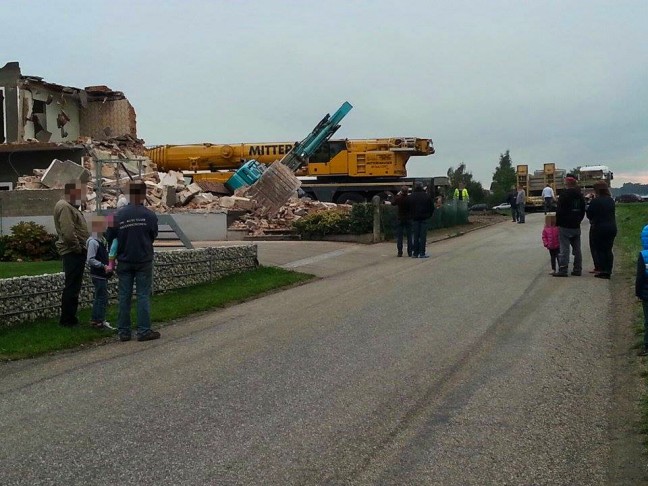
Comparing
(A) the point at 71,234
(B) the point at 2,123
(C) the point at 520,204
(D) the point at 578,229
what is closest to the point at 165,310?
(A) the point at 71,234

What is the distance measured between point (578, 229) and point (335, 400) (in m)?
9.54

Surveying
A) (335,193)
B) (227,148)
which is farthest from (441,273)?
(227,148)

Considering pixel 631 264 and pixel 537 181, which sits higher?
pixel 537 181

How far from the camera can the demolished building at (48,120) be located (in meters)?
32.7

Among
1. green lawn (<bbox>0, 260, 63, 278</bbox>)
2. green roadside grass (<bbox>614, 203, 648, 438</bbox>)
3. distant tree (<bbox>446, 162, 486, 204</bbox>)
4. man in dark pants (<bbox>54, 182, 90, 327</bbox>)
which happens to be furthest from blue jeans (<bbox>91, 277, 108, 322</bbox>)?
distant tree (<bbox>446, 162, 486, 204</bbox>)

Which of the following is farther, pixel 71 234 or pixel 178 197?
pixel 178 197

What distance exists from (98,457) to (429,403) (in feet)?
8.69

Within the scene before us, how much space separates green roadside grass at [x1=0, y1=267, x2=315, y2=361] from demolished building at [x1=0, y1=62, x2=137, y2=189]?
759 inches

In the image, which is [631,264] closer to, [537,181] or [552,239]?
[552,239]

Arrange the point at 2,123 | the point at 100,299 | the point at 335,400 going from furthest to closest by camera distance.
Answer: the point at 2,123
the point at 100,299
the point at 335,400

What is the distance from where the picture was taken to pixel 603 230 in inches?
556

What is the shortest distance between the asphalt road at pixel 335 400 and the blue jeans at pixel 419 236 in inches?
291

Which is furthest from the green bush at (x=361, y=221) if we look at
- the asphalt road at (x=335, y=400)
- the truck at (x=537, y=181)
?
the truck at (x=537, y=181)

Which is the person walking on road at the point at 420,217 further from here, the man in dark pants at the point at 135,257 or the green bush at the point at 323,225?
the man in dark pants at the point at 135,257
